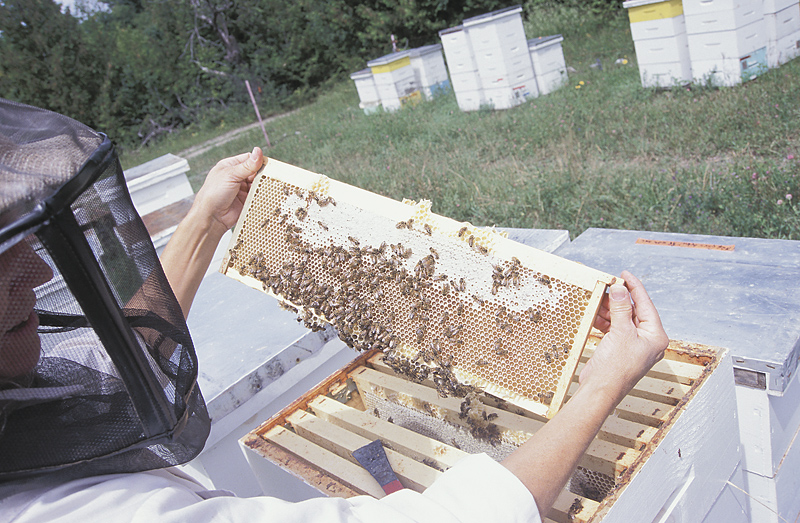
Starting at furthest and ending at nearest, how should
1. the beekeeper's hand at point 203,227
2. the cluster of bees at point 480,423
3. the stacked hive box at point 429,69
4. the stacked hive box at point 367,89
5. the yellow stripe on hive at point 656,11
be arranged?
the stacked hive box at point 367,89, the stacked hive box at point 429,69, the yellow stripe on hive at point 656,11, the beekeeper's hand at point 203,227, the cluster of bees at point 480,423

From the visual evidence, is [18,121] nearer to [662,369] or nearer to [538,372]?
[538,372]

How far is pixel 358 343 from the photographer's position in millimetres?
1937

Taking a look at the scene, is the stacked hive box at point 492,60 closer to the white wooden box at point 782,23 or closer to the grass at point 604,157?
the grass at point 604,157

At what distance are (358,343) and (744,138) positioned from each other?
581 centimetres

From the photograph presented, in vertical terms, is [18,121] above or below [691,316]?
above

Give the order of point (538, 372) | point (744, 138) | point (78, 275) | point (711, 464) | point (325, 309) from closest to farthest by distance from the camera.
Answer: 1. point (78, 275)
2. point (538, 372)
3. point (711, 464)
4. point (325, 309)
5. point (744, 138)

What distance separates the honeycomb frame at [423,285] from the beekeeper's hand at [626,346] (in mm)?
63

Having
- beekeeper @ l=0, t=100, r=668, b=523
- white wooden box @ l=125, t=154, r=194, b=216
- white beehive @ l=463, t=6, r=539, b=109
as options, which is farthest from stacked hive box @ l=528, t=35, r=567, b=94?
beekeeper @ l=0, t=100, r=668, b=523

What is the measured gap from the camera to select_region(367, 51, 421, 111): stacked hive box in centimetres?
1250

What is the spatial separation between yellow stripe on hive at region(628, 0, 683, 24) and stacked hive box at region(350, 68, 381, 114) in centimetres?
633

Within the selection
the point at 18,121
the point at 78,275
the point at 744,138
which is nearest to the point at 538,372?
the point at 78,275

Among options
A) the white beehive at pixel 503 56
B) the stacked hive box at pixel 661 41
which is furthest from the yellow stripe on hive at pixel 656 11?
the white beehive at pixel 503 56

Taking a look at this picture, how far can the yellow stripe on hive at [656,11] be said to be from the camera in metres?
8.03

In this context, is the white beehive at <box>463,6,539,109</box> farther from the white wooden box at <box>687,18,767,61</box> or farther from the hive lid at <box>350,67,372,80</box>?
the hive lid at <box>350,67,372,80</box>
